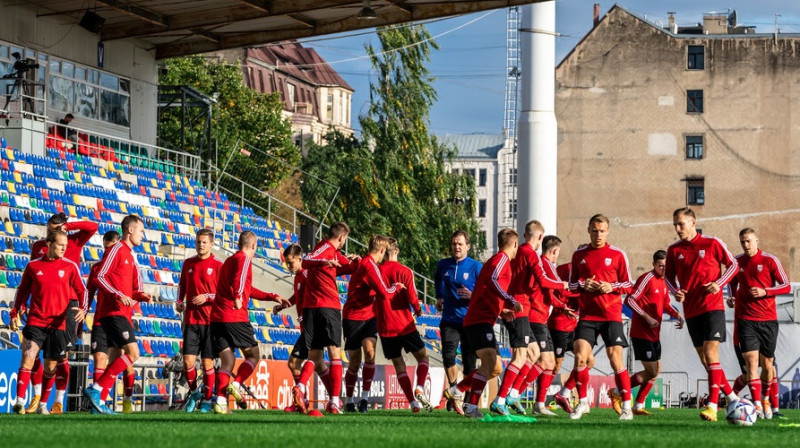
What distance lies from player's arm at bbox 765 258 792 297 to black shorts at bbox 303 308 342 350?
475cm

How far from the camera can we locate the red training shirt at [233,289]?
14.2 m

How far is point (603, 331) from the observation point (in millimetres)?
13930

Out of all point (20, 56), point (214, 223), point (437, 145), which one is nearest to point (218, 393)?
point (214, 223)

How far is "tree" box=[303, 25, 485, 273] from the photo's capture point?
52.2 metres

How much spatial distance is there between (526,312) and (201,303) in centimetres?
366

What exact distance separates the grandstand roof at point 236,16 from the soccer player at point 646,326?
14.0 meters

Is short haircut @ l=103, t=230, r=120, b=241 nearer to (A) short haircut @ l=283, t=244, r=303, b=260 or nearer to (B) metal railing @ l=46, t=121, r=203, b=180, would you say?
(A) short haircut @ l=283, t=244, r=303, b=260

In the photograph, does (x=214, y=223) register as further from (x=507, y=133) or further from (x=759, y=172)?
(x=507, y=133)

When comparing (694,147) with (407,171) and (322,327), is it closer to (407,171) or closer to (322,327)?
(407,171)

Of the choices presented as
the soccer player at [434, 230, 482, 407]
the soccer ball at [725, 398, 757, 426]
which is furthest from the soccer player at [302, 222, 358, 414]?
the soccer ball at [725, 398, 757, 426]

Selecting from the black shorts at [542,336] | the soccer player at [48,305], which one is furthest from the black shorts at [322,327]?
the black shorts at [542,336]

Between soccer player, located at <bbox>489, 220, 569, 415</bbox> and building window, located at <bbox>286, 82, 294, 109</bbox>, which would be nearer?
soccer player, located at <bbox>489, 220, 569, 415</bbox>

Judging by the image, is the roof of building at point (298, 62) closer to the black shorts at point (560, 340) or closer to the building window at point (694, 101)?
the building window at point (694, 101)

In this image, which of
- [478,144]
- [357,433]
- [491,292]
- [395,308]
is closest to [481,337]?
[491,292]
